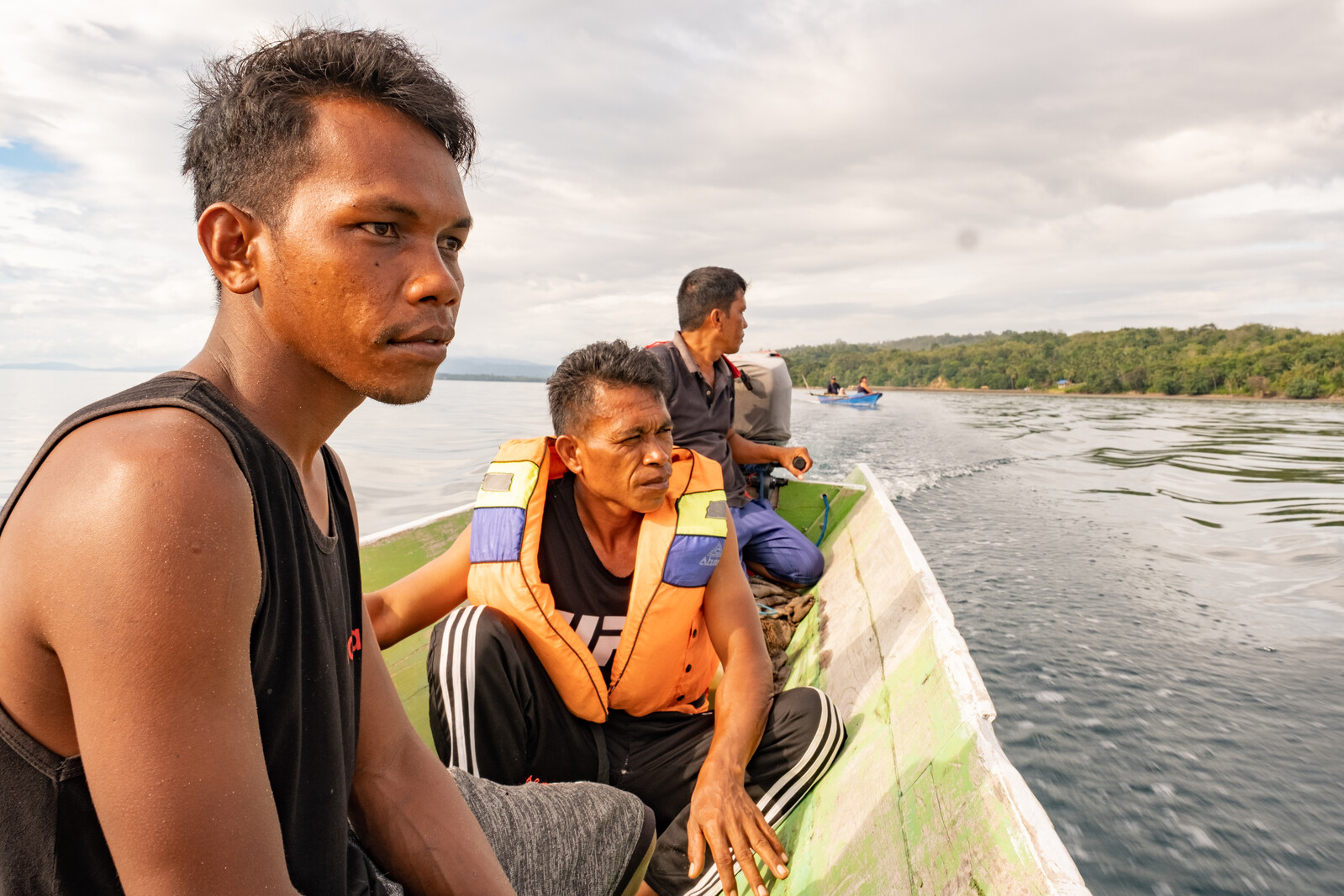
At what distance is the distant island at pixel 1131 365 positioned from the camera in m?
41.6

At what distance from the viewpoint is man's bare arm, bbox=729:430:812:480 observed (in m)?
4.68

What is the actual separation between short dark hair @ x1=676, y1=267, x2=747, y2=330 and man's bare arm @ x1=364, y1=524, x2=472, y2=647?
2.55 m

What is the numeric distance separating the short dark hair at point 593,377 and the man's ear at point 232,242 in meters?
1.39

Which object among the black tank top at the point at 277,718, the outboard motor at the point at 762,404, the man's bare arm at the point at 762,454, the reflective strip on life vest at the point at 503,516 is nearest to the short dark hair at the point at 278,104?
the black tank top at the point at 277,718

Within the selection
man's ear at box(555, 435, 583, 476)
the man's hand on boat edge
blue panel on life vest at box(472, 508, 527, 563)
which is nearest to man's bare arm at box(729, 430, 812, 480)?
man's ear at box(555, 435, 583, 476)

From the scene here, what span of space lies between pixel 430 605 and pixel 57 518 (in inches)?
66.3

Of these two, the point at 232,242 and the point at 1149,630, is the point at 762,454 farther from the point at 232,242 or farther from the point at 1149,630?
the point at 232,242

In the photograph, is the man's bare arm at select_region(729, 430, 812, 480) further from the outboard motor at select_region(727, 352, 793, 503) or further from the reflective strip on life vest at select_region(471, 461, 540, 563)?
the reflective strip on life vest at select_region(471, 461, 540, 563)

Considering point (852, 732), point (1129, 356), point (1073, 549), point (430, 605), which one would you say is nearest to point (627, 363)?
point (430, 605)

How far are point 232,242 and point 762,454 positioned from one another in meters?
4.12

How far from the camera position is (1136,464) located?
12.7 metres

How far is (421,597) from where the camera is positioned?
7.10ft

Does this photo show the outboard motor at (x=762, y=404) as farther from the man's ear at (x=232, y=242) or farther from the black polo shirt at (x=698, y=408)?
the man's ear at (x=232, y=242)

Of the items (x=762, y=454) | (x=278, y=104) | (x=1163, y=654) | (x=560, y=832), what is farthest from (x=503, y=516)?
(x=1163, y=654)
